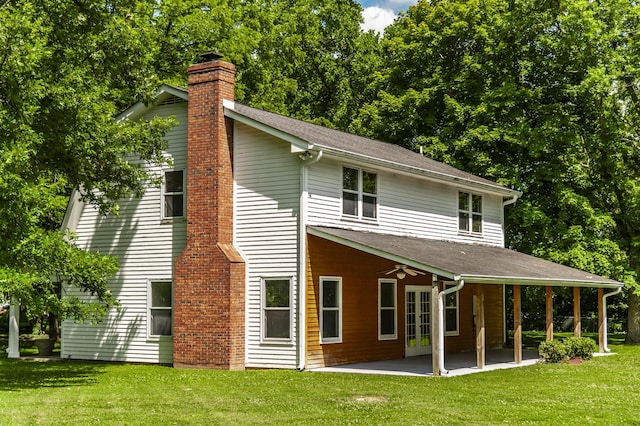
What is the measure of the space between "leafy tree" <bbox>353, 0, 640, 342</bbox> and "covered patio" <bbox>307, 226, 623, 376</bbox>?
4.72m

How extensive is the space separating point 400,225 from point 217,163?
5860mm

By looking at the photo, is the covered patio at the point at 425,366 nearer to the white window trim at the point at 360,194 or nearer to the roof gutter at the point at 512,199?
the white window trim at the point at 360,194

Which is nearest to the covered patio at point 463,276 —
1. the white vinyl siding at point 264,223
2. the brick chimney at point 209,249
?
the white vinyl siding at point 264,223

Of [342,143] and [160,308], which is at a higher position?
[342,143]

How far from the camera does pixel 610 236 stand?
31.0 m

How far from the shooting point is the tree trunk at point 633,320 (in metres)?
30.2

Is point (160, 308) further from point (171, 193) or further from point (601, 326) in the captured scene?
point (601, 326)

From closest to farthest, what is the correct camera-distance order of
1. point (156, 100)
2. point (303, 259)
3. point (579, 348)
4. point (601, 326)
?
point (303, 259), point (579, 348), point (156, 100), point (601, 326)

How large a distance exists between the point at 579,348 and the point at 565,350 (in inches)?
29.5

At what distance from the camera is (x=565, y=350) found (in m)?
21.3

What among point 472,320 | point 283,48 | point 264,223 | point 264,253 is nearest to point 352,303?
point 264,253

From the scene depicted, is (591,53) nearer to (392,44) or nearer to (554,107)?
(554,107)

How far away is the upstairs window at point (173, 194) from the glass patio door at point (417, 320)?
276 inches

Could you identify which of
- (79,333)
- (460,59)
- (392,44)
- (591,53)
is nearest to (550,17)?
(591,53)
